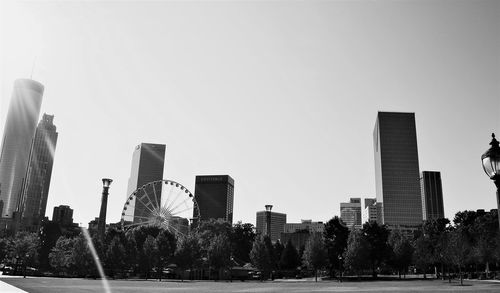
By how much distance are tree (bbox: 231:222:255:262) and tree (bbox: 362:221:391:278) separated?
153 ft

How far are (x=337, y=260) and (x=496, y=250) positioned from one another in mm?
28705

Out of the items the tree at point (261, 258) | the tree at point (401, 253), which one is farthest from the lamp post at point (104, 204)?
the tree at point (401, 253)

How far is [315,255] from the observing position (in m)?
80.2

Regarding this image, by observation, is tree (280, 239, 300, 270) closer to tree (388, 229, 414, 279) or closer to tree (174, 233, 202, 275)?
tree (388, 229, 414, 279)

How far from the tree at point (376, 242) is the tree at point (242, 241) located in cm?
4669

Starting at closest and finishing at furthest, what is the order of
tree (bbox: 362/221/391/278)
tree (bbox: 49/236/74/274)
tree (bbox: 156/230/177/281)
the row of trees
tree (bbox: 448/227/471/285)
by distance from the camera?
1. tree (bbox: 448/227/471/285)
2. the row of trees
3. tree (bbox: 49/236/74/274)
4. tree (bbox: 156/230/177/281)
5. tree (bbox: 362/221/391/278)

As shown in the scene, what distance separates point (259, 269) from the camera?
9000 cm

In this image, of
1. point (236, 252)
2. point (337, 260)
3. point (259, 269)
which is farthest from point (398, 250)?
point (236, 252)

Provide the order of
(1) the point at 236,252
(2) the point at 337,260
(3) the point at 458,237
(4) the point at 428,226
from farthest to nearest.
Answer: (1) the point at 236,252 → (4) the point at 428,226 → (2) the point at 337,260 → (3) the point at 458,237

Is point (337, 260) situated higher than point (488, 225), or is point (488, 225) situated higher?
point (488, 225)

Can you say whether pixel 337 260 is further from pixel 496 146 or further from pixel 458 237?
pixel 496 146

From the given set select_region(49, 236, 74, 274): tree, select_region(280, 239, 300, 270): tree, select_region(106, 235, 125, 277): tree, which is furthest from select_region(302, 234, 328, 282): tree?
select_region(49, 236, 74, 274): tree

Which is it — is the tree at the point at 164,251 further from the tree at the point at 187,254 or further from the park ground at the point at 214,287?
the park ground at the point at 214,287

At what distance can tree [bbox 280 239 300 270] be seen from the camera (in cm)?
10681
